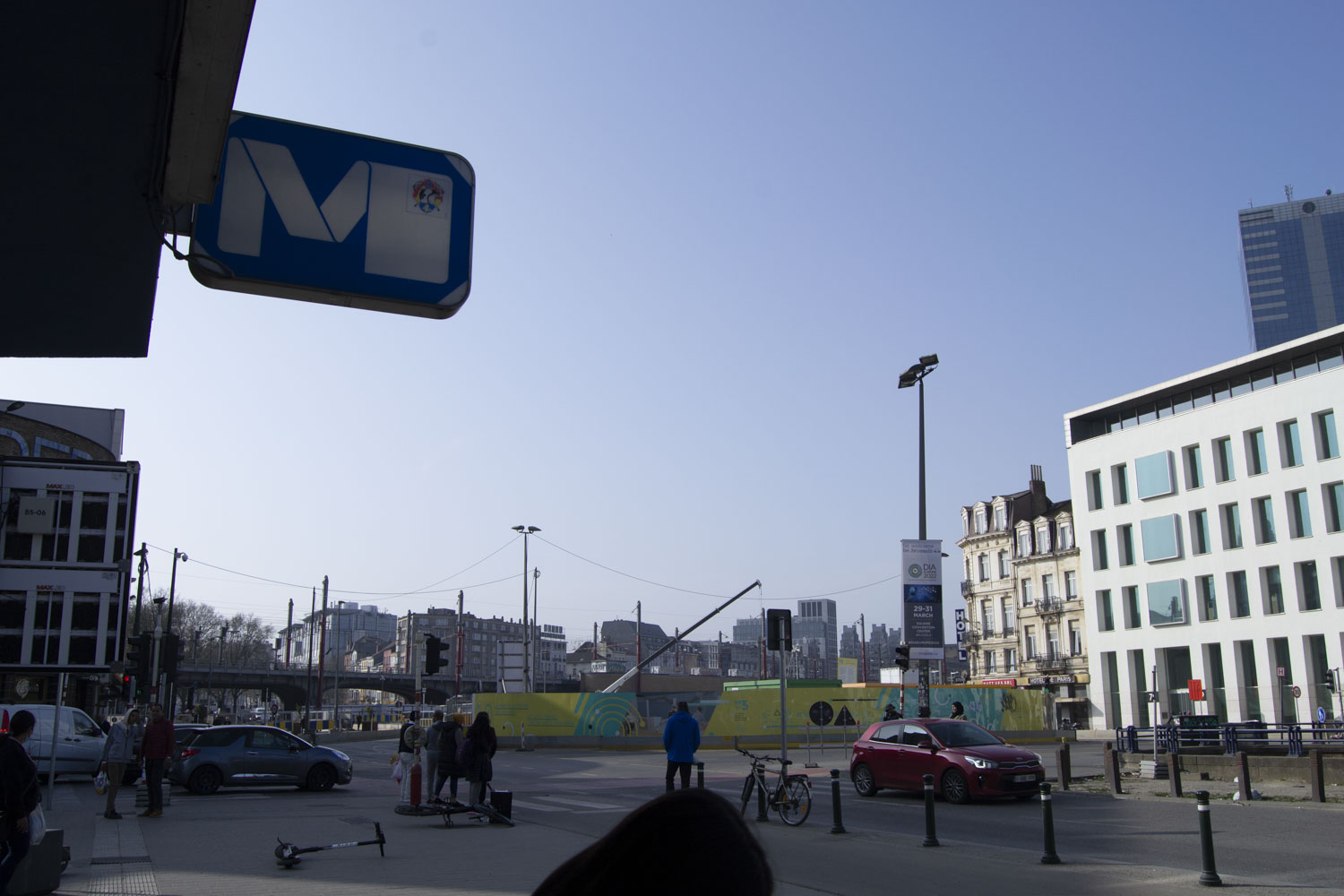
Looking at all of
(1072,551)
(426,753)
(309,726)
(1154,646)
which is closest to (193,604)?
(309,726)

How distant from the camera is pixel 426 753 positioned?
18.9 metres

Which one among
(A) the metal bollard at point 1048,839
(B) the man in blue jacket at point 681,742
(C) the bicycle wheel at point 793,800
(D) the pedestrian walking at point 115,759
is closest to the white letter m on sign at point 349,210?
(A) the metal bollard at point 1048,839

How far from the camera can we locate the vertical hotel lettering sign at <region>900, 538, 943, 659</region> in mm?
25234

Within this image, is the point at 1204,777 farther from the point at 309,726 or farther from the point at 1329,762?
the point at 309,726

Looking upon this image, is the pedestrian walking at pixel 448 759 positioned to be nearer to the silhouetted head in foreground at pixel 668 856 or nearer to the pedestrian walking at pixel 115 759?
the pedestrian walking at pixel 115 759

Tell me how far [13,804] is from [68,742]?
2032cm

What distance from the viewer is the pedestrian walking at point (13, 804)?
8117 mm

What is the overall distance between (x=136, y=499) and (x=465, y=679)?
114 m

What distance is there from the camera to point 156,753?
1848cm

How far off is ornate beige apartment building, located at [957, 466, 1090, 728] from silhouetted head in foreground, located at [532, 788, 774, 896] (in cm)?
7284

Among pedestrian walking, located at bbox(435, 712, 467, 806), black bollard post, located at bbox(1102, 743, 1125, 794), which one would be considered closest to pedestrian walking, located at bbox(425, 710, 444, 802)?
pedestrian walking, located at bbox(435, 712, 467, 806)

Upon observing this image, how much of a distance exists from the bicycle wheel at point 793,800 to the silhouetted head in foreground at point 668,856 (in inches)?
612

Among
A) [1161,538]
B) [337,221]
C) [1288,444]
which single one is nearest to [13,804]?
[337,221]

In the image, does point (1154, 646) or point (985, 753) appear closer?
point (985, 753)
